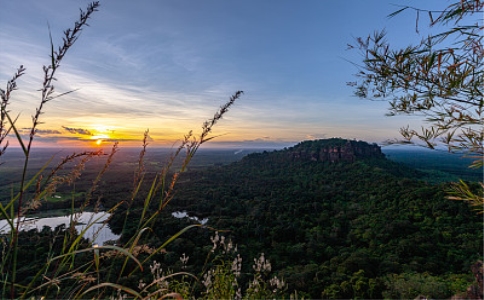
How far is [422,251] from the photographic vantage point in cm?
1842

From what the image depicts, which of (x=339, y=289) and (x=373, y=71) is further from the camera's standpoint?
(x=339, y=289)

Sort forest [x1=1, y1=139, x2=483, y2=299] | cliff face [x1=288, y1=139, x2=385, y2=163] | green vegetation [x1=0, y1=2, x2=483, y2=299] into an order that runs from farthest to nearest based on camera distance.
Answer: cliff face [x1=288, y1=139, x2=385, y2=163], forest [x1=1, y1=139, x2=483, y2=299], green vegetation [x1=0, y1=2, x2=483, y2=299]

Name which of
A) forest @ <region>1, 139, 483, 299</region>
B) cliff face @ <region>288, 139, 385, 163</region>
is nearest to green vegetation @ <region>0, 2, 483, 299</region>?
forest @ <region>1, 139, 483, 299</region>

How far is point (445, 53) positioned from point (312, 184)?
47.0 meters

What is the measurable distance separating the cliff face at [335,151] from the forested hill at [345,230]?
7.93 meters

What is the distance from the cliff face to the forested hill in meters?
7.93

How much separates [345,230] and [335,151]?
38.8m

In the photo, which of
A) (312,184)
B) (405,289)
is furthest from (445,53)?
(312,184)

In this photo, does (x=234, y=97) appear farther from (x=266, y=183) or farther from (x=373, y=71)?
(x=266, y=183)

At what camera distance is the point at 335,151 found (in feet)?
204

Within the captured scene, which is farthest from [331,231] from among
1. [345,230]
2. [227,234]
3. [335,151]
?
[335,151]

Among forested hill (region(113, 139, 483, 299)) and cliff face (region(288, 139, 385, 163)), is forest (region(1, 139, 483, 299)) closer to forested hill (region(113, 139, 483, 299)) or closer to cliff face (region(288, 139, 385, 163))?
forested hill (region(113, 139, 483, 299))

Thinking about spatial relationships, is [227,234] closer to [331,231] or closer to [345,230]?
[331,231]

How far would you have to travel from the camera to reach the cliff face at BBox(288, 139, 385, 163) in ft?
200
